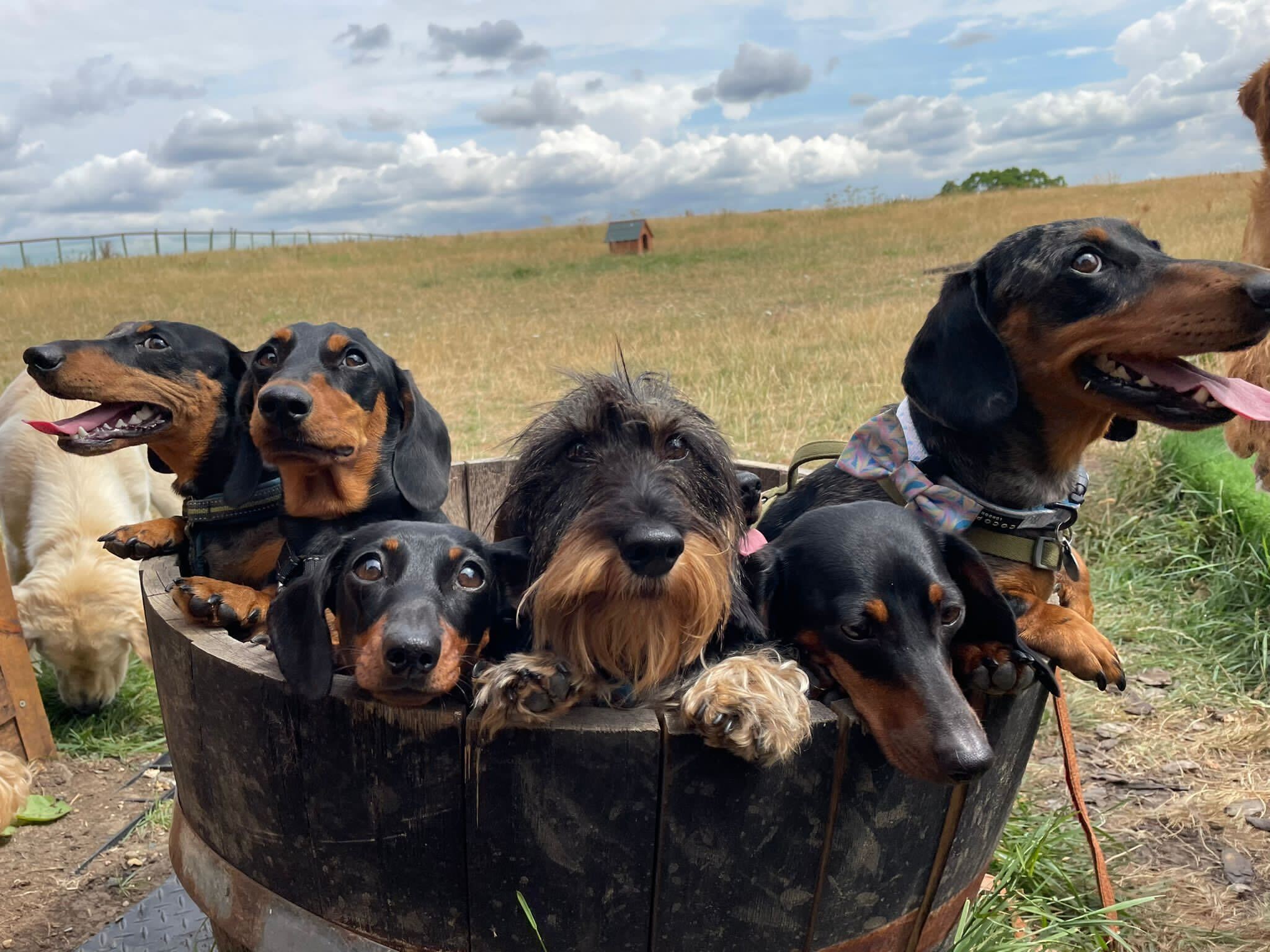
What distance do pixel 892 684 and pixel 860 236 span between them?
96.2ft

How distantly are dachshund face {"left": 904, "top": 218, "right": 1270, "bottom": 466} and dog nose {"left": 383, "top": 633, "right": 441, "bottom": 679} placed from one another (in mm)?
1507

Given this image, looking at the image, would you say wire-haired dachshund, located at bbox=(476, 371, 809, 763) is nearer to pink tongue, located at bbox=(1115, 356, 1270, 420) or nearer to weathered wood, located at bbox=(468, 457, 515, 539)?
pink tongue, located at bbox=(1115, 356, 1270, 420)

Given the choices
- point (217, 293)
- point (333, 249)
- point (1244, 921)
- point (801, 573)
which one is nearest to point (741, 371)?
point (1244, 921)

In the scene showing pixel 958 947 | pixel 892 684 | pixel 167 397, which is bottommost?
pixel 958 947

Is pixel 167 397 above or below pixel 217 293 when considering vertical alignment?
above

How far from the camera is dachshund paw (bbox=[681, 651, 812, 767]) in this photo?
1692 mm

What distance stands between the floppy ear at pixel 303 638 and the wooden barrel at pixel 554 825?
0.14 feet

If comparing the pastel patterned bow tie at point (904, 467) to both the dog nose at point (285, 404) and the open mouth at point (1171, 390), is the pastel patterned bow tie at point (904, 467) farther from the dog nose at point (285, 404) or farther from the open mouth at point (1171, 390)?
the dog nose at point (285, 404)

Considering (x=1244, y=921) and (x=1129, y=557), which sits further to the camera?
(x=1129, y=557)

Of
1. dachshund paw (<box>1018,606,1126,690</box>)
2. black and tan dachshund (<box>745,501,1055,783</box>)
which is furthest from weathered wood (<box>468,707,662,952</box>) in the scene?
dachshund paw (<box>1018,606,1126,690</box>)

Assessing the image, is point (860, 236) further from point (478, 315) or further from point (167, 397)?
point (167, 397)

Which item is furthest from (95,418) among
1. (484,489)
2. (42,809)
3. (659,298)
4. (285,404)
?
(659,298)

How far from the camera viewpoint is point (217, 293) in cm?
2317

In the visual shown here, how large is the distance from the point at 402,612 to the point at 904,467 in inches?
56.2
